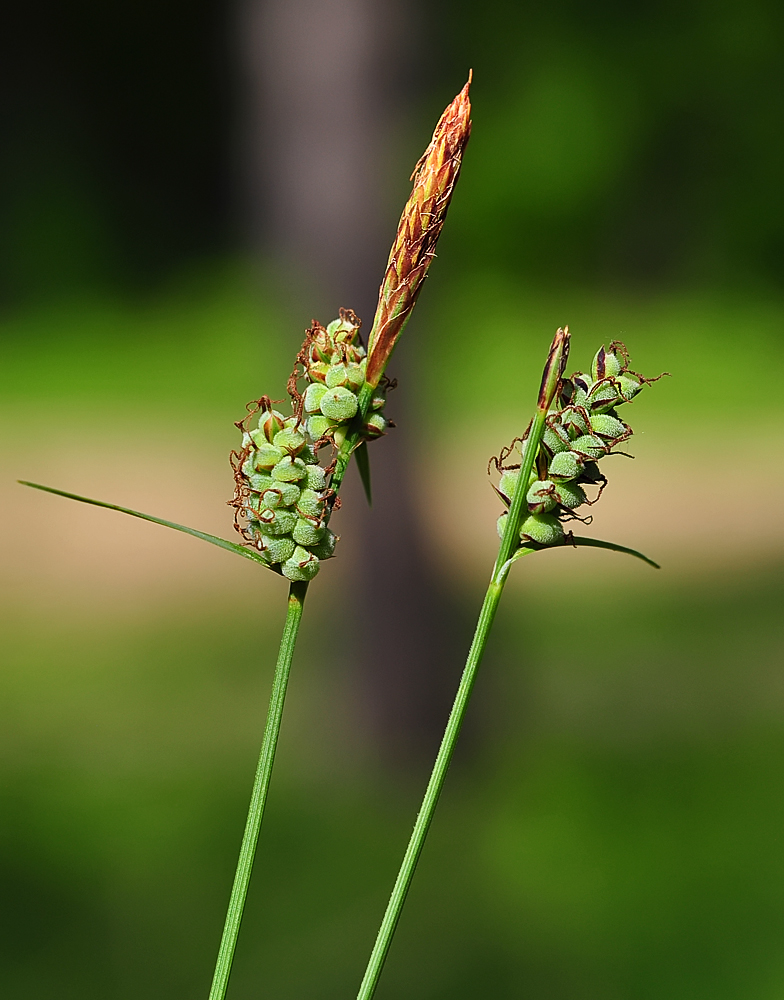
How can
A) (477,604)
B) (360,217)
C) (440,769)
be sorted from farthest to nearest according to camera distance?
(477,604)
(360,217)
(440,769)

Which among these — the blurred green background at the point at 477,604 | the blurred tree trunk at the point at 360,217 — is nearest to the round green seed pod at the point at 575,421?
the blurred green background at the point at 477,604

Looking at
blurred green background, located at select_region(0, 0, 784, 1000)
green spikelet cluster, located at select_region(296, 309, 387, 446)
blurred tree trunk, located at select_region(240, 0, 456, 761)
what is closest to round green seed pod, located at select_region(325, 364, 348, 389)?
green spikelet cluster, located at select_region(296, 309, 387, 446)

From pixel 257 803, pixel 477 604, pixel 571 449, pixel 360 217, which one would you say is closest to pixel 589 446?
pixel 571 449

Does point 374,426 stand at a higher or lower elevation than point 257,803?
higher

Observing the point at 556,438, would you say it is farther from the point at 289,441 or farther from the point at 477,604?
the point at 477,604

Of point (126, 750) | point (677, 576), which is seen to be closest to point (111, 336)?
point (677, 576)

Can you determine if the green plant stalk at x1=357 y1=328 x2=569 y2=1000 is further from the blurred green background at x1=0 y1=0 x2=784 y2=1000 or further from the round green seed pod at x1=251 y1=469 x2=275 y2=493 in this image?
the blurred green background at x1=0 y1=0 x2=784 y2=1000

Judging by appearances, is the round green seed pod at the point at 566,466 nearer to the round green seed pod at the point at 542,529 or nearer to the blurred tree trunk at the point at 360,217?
the round green seed pod at the point at 542,529
